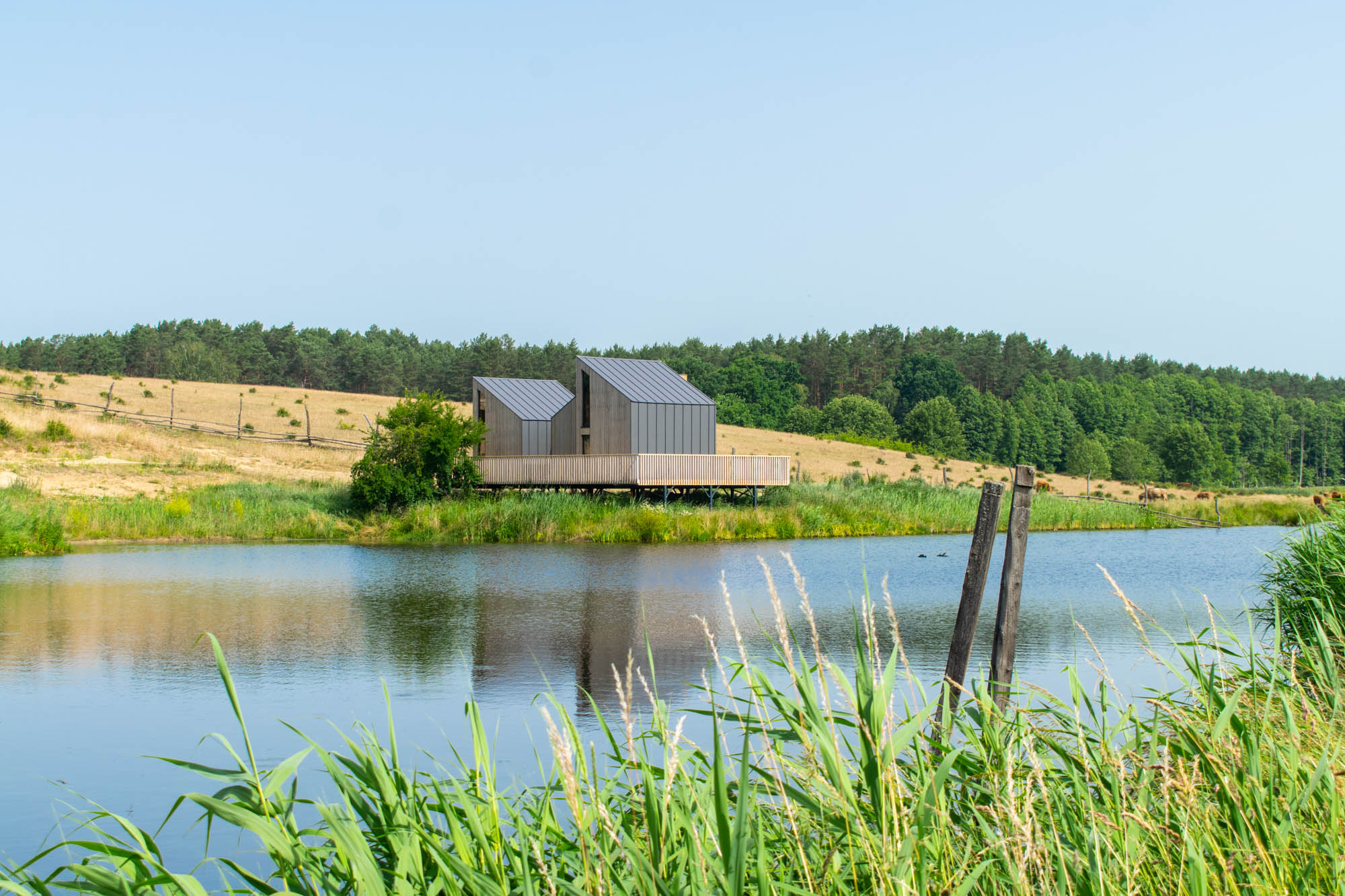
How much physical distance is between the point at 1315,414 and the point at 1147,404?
22211 mm

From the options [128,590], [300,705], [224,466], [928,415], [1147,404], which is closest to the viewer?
[300,705]

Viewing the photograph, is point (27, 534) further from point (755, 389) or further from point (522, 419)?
point (755, 389)

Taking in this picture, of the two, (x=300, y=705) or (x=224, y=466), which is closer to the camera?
(x=300, y=705)

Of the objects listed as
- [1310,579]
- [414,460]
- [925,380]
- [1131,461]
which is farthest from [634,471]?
[925,380]

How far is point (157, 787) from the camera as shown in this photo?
6.95 meters

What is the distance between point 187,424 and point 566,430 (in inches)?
977

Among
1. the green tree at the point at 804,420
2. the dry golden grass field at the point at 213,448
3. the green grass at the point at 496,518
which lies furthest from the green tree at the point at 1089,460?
the green grass at the point at 496,518

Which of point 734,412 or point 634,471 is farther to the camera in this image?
point 734,412

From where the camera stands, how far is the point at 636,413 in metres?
36.6

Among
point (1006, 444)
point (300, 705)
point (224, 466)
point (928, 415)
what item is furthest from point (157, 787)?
point (1006, 444)

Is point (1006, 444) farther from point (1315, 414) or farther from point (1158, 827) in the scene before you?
point (1158, 827)

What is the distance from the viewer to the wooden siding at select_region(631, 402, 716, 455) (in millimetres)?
36625

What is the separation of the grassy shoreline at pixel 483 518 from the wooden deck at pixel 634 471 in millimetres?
742

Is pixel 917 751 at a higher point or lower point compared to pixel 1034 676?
higher
